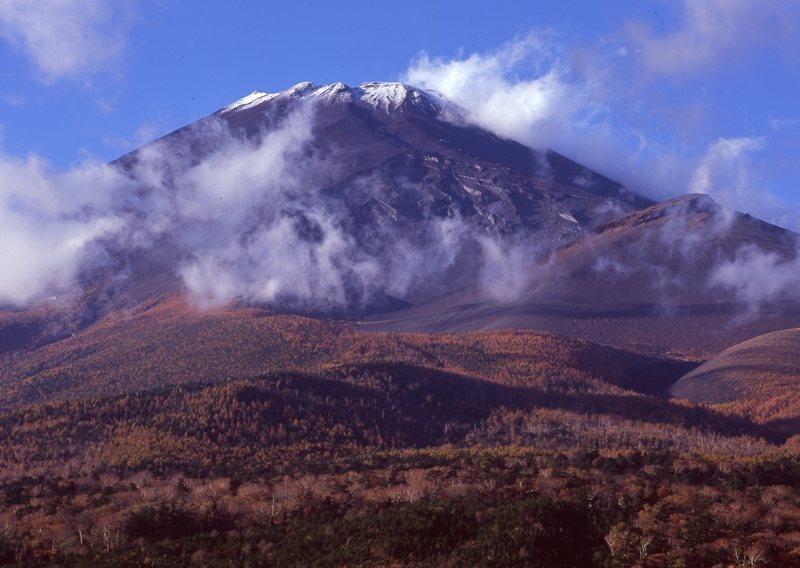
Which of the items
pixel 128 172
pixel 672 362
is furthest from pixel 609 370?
pixel 128 172

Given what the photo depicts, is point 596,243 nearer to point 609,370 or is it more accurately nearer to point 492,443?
point 609,370

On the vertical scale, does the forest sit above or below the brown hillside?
below

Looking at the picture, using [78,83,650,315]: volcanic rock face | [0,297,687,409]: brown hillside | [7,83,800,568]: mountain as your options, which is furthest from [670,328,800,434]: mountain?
[78,83,650,315]: volcanic rock face

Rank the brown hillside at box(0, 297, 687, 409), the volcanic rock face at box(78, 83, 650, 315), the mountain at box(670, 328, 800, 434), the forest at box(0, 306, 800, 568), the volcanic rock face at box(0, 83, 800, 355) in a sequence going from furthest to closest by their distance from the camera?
the volcanic rock face at box(78, 83, 650, 315) < the volcanic rock face at box(0, 83, 800, 355) < the brown hillside at box(0, 297, 687, 409) < the mountain at box(670, 328, 800, 434) < the forest at box(0, 306, 800, 568)

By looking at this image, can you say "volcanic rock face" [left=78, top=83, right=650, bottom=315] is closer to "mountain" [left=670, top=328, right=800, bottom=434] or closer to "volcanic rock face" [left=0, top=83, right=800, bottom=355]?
"volcanic rock face" [left=0, top=83, right=800, bottom=355]

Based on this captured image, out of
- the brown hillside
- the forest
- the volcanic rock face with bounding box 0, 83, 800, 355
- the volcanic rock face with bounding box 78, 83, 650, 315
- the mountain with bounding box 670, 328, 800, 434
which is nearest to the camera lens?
the forest

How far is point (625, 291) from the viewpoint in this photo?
420ft

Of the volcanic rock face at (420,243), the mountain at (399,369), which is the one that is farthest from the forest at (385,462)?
the volcanic rock face at (420,243)

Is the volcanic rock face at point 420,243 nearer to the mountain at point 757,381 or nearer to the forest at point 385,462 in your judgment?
the mountain at point 757,381

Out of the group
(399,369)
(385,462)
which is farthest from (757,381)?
(385,462)

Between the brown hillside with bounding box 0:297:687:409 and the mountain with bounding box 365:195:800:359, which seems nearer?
the brown hillside with bounding box 0:297:687:409

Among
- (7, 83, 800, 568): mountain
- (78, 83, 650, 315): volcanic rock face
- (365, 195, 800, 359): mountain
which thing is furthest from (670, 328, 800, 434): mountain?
(78, 83, 650, 315): volcanic rock face

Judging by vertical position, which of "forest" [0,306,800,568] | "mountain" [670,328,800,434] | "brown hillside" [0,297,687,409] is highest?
"brown hillside" [0,297,687,409]

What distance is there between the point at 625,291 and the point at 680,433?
71967mm
